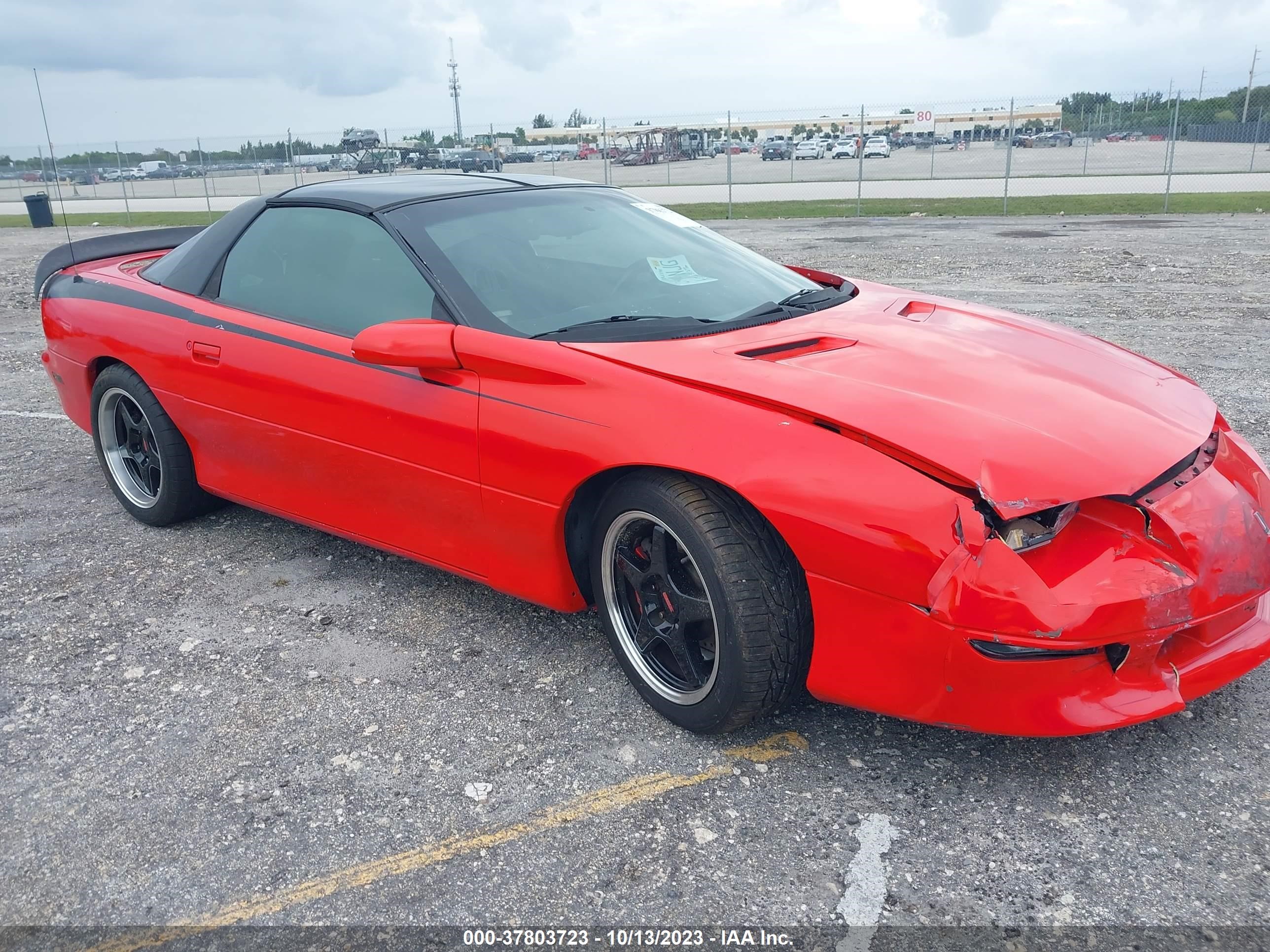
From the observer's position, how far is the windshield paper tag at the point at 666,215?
12.3 ft

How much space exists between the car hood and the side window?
28.7 inches

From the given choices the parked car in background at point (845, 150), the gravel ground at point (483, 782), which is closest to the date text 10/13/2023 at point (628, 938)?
the gravel ground at point (483, 782)

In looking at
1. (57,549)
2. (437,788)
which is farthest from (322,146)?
(437,788)

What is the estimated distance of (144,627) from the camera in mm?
3361

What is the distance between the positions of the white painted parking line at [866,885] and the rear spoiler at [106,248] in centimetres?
377

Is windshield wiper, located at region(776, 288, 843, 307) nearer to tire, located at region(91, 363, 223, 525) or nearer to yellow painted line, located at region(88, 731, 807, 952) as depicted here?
yellow painted line, located at region(88, 731, 807, 952)

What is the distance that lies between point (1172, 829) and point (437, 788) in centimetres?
171

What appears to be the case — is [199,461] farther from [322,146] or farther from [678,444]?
[322,146]

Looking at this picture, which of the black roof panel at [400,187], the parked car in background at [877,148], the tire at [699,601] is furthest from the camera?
the parked car in background at [877,148]

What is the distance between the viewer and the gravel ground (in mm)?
2088

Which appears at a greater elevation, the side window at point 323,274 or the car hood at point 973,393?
the side window at point 323,274

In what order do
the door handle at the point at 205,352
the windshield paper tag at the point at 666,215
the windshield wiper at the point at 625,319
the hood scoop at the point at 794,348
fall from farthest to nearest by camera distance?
the windshield paper tag at the point at 666,215 → the door handle at the point at 205,352 → the windshield wiper at the point at 625,319 → the hood scoop at the point at 794,348

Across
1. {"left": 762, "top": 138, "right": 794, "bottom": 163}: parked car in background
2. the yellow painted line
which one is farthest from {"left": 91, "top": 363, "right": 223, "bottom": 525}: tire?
{"left": 762, "top": 138, "right": 794, "bottom": 163}: parked car in background

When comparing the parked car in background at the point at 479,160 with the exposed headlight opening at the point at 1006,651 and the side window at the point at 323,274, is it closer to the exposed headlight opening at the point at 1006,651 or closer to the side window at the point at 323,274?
the side window at the point at 323,274
